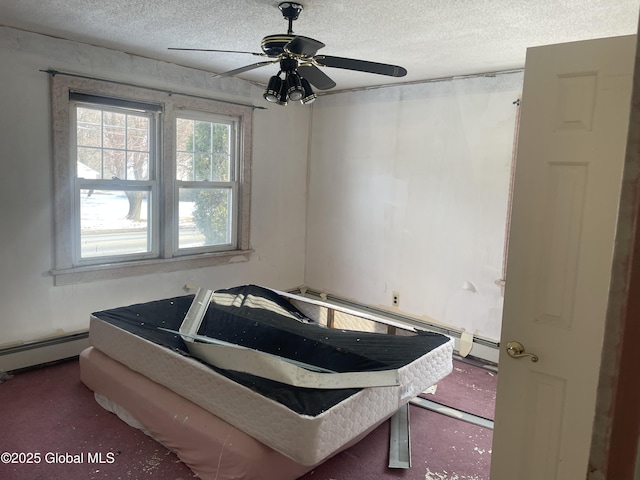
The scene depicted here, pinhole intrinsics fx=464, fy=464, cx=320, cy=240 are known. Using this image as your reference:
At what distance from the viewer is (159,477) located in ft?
7.69

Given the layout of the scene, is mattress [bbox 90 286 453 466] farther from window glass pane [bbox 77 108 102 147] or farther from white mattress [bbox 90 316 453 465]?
window glass pane [bbox 77 108 102 147]

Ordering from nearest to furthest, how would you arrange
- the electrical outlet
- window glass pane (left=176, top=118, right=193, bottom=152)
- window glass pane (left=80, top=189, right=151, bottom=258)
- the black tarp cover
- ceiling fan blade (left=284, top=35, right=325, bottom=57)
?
1. ceiling fan blade (left=284, top=35, right=325, bottom=57)
2. the black tarp cover
3. window glass pane (left=80, top=189, right=151, bottom=258)
4. window glass pane (left=176, top=118, right=193, bottom=152)
5. the electrical outlet

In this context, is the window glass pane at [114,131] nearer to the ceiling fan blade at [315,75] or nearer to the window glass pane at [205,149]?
the window glass pane at [205,149]

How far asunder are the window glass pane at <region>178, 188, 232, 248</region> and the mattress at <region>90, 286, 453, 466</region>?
3.04 feet

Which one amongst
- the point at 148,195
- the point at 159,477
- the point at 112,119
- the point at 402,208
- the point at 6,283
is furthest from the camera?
the point at 402,208

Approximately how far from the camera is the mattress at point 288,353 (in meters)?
2.11

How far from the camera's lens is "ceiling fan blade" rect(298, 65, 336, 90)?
8.30 ft

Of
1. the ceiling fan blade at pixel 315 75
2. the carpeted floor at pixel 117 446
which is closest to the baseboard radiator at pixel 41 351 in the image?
the carpeted floor at pixel 117 446

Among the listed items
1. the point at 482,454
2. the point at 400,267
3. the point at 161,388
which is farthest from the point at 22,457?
the point at 400,267

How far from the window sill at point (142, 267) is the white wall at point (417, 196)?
1106 mm

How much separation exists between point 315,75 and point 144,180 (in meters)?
2.14

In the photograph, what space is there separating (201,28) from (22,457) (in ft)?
8.88

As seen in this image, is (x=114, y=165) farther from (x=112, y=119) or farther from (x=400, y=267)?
(x=400, y=267)

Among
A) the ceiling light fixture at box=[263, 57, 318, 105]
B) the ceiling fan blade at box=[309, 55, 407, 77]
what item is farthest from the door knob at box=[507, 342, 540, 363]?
the ceiling light fixture at box=[263, 57, 318, 105]
